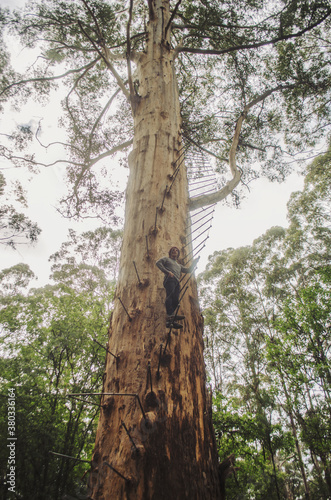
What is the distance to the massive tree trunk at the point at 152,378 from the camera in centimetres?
118

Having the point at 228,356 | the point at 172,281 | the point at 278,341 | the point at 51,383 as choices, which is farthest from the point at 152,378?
the point at 228,356

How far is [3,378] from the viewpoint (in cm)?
503

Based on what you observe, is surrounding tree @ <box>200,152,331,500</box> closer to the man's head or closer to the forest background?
the forest background

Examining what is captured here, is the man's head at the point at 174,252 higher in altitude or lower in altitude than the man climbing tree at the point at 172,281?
higher

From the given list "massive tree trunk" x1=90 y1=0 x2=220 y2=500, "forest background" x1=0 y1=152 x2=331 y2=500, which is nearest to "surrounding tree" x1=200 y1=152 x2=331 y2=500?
"forest background" x1=0 y1=152 x2=331 y2=500

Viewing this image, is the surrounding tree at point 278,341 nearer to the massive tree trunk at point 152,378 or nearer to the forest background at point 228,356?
the forest background at point 228,356

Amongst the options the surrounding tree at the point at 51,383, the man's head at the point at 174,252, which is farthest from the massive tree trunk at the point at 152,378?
the surrounding tree at the point at 51,383

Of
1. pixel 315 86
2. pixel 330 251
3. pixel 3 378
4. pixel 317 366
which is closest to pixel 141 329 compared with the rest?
pixel 3 378

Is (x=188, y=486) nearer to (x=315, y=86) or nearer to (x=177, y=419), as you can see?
(x=177, y=419)

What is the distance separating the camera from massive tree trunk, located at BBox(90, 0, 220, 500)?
1.18 m

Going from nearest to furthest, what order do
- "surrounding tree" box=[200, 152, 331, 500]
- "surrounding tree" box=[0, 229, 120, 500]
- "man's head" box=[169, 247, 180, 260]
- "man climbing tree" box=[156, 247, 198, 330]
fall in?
"man climbing tree" box=[156, 247, 198, 330] < "man's head" box=[169, 247, 180, 260] < "surrounding tree" box=[0, 229, 120, 500] < "surrounding tree" box=[200, 152, 331, 500]

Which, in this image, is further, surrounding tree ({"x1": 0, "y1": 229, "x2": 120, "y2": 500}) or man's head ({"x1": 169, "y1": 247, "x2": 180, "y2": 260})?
surrounding tree ({"x1": 0, "y1": 229, "x2": 120, "y2": 500})

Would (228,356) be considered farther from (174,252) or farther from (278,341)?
(174,252)

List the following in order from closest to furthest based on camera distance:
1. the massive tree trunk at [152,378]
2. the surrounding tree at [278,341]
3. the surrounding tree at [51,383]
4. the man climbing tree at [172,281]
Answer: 1. the massive tree trunk at [152,378]
2. the man climbing tree at [172,281]
3. the surrounding tree at [51,383]
4. the surrounding tree at [278,341]
